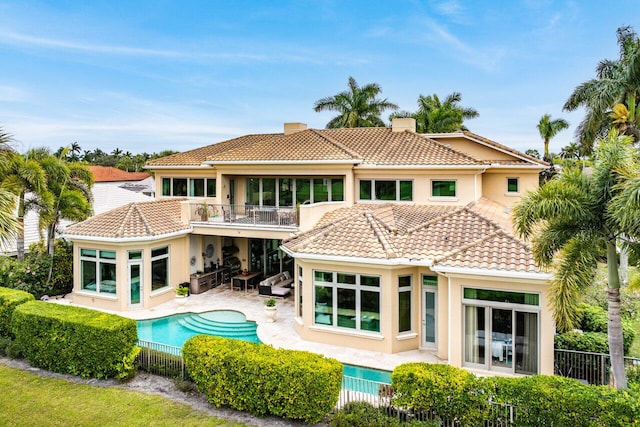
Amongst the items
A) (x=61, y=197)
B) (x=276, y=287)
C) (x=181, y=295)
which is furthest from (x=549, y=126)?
(x=61, y=197)

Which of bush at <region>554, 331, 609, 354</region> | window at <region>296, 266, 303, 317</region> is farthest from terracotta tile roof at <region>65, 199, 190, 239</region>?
bush at <region>554, 331, 609, 354</region>

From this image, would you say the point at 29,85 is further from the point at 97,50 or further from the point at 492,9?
the point at 492,9

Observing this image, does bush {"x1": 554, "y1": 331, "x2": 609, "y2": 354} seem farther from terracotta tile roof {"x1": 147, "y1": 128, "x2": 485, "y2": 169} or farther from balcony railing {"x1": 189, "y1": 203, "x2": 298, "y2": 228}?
balcony railing {"x1": 189, "y1": 203, "x2": 298, "y2": 228}

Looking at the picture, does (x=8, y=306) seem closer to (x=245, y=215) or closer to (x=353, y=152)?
(x=245, y=215)

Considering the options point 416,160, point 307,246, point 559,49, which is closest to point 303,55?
point 416,160

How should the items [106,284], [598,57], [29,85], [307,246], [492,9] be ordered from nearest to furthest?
[307,246]
[106,284]
[492,9]
[29,85]
[598,57]
